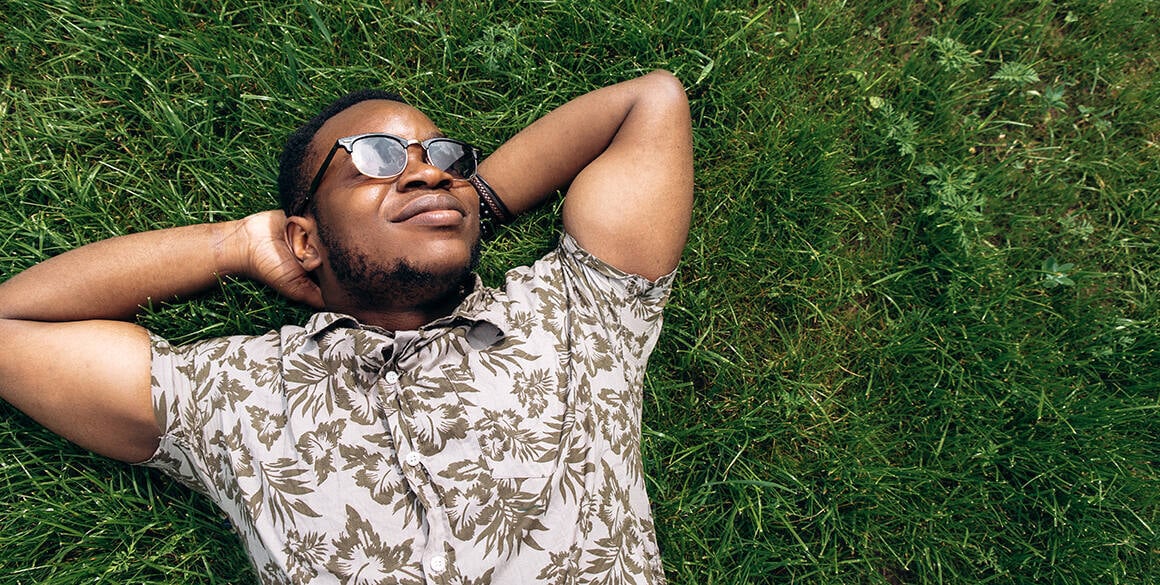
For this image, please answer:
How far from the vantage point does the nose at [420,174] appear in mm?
2967

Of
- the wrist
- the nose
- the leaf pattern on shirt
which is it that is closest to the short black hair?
the wrist

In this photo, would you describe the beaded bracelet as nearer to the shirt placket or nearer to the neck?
the neck

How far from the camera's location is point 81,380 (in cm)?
283

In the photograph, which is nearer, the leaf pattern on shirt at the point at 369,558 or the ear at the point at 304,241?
the leaf pattern on shirt at the point at 369,558

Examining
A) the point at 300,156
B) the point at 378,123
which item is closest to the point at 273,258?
the point at 300,156

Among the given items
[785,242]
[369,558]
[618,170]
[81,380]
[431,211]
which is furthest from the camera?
[785,242]

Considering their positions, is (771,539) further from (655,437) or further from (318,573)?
(318,573)

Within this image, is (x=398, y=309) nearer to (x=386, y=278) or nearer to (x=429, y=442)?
(x=386, y=278)

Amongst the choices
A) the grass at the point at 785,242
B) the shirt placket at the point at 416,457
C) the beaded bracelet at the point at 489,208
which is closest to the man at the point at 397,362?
the shirt placket at the point at 416,457

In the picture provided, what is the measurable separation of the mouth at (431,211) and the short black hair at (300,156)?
1.77 feet

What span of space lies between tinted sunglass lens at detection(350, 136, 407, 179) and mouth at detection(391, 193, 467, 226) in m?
0.16

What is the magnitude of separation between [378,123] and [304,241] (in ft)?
2.01

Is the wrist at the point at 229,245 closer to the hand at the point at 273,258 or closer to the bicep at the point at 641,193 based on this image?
the hand at the point at 273,258

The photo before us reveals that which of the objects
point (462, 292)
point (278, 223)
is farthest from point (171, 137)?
point (462, 292)
